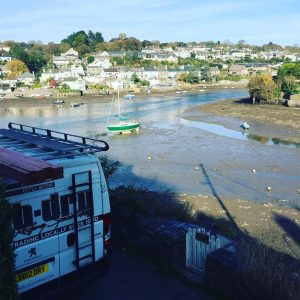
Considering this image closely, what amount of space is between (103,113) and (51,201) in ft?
193

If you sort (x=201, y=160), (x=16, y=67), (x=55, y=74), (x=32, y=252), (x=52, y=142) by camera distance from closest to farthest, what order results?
(x=32, y=252)
(x=52, y=142)
(x=201, y=160)
(x=55, y=74)
(x=16, y=67)

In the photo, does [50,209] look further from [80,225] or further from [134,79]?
[134,79]

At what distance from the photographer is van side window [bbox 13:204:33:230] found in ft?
19.1

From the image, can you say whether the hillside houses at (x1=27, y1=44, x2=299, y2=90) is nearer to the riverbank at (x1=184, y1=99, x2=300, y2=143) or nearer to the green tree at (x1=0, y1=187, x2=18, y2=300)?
the riverbank at (x1=184, y1=99, x2=300, y2=143)

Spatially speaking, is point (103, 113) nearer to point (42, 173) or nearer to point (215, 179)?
Answer: point (215, 179)

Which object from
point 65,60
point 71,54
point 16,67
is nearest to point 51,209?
point 16,67

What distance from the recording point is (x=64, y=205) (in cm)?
640

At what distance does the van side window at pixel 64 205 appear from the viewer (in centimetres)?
636

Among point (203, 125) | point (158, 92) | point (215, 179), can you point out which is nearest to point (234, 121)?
point (203, 125)

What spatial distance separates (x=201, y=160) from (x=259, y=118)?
2470cm

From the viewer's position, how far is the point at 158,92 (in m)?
107

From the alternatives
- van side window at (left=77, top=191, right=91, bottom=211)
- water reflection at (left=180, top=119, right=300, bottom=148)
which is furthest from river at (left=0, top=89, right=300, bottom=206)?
van side window at (left=77, top=191, right=91, bottom=211)

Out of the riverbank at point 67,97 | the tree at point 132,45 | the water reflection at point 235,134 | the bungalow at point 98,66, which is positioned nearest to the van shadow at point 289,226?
the water reflection at point 235,134

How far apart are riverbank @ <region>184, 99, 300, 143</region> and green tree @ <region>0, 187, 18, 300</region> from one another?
112 ft
